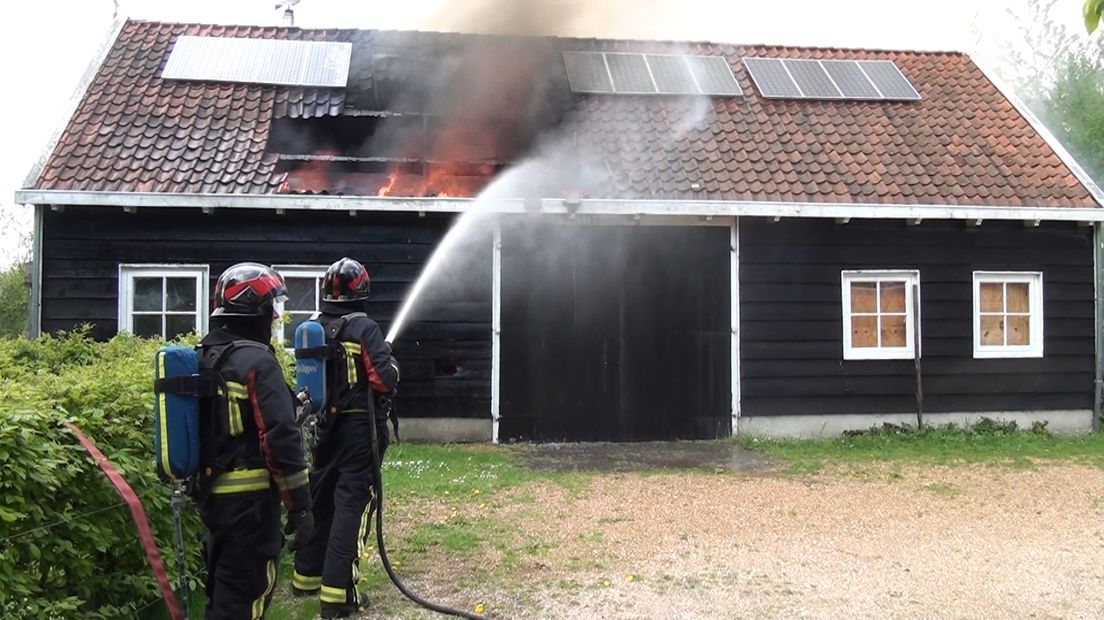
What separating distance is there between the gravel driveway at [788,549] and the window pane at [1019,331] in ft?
10.8

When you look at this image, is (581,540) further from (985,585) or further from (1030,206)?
(1030,206)

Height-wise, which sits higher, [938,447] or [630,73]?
[630,73]

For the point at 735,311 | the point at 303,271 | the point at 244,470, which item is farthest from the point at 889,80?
the point at 244,470

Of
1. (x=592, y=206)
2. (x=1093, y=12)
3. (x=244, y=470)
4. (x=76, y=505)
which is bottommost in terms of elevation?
(x=76, y=505)

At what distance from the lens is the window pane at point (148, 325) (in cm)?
1016

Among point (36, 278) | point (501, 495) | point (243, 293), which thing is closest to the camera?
point (243, 293)

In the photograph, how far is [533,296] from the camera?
10672 mm

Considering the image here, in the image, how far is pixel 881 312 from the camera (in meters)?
11.3

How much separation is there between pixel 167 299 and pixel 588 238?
5.22 m

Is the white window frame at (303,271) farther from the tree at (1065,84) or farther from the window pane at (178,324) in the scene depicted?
the tree at (1065,84)

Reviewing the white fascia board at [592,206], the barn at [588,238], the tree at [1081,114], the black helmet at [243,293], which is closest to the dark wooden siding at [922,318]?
the barn at [588,238]

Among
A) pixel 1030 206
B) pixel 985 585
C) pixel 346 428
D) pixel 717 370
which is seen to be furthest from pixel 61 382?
pixel 1030 206

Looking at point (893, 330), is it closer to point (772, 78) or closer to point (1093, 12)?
point (772, 78)

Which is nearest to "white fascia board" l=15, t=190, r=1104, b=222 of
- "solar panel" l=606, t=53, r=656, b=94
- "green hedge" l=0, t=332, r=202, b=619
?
"solar panel" l=606, t=53, r=656, b=94
